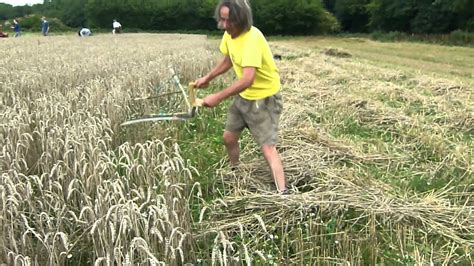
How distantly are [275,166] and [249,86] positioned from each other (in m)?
0.65

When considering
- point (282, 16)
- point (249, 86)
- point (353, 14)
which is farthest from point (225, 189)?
point (353, 14)

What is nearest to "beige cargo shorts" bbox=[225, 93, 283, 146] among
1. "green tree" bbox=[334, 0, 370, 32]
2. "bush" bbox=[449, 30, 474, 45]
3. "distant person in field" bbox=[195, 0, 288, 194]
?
"distant person in field" bbox=[195, 0, 288, 194]

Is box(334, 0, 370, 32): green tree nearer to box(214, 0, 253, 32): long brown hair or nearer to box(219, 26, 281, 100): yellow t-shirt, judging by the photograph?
box(219, 26, 281, 100): yellow t-shirt

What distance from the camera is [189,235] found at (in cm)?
294

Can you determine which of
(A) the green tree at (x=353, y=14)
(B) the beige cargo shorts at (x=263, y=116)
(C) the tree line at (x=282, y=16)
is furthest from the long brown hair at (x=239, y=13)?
(A) the green tree at (x=353, y=14)

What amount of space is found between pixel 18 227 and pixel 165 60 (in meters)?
10.5

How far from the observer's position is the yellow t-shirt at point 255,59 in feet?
12.5

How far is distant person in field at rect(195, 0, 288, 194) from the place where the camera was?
3.78 meters

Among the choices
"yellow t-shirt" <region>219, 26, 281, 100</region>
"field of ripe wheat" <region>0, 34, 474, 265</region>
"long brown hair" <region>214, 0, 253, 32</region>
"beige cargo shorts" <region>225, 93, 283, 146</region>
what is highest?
"long brown hair" <region>214, 0, 253, 32</region>

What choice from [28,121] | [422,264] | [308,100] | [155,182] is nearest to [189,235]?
[155,182]

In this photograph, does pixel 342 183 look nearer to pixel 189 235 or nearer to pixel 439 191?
pixel 439 191

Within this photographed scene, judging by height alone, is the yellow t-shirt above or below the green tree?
below

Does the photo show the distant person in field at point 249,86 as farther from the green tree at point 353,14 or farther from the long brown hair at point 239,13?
the green tree at point 353,14

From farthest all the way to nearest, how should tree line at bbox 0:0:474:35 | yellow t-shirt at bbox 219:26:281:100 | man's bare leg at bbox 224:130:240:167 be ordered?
tree line at bbox 0:0:474:35 → man's bare leg at bbox 224:130:240:167 → yellow t-shirt at bbox 219:26:281:100
